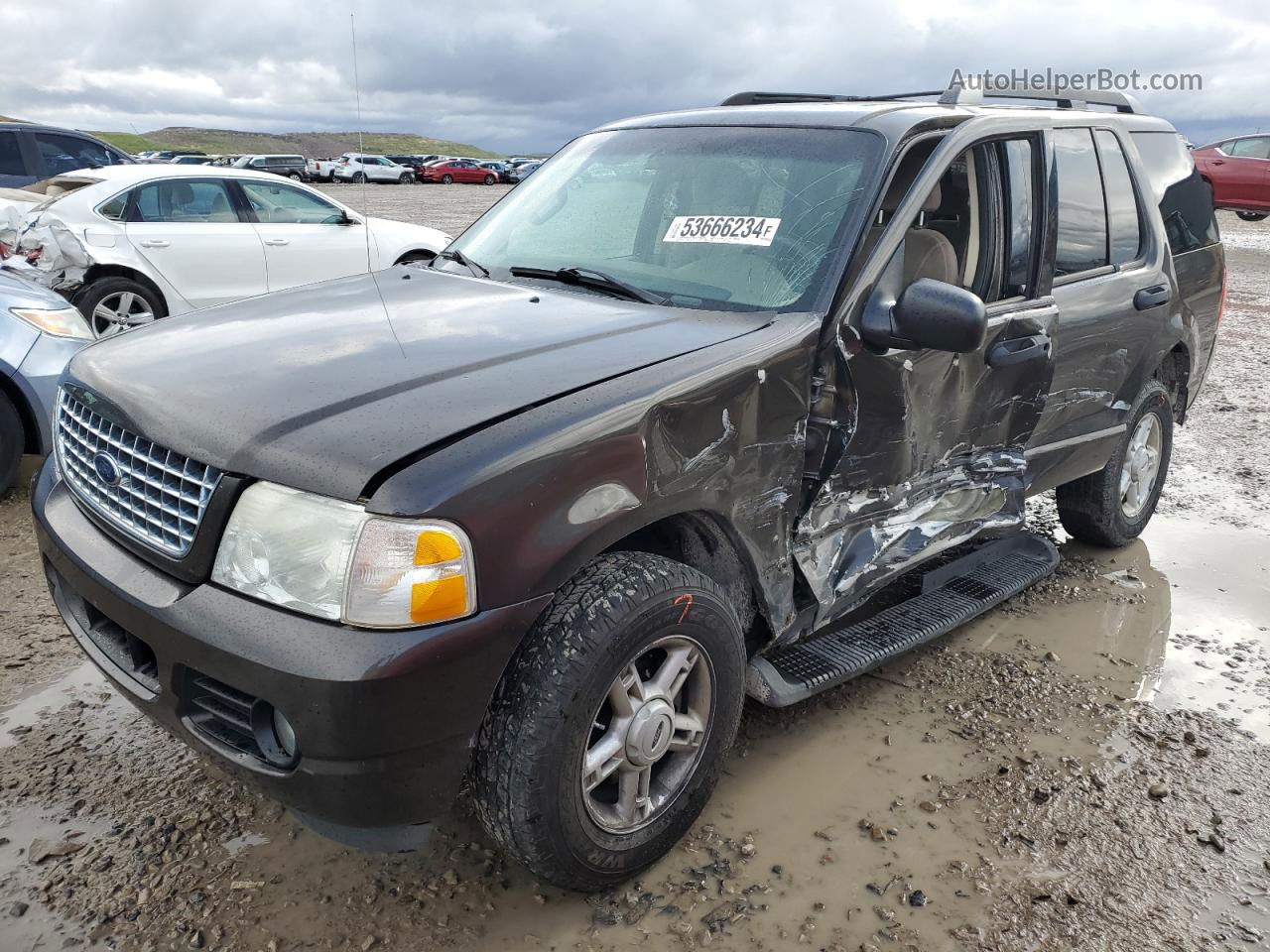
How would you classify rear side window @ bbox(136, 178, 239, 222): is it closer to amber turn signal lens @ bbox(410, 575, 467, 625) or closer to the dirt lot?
the dirt lot

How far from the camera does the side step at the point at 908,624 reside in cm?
289

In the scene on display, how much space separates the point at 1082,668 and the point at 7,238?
8058 millimetres

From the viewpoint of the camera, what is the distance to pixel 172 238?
8164mm

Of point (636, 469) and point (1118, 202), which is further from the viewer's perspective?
point (1118, 202)

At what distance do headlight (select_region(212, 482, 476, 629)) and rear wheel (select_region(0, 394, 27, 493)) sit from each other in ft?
11.8

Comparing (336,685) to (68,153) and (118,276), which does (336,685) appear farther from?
(68,153)

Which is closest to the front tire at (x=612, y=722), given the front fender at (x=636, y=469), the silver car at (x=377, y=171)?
the front fender at (x=636, y=469)

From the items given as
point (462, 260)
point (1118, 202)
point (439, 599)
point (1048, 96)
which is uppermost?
point (1048, 96)

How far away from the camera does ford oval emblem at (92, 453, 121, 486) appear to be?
7.76 feet

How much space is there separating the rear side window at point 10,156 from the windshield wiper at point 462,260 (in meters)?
10.6

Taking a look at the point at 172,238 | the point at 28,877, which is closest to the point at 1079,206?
the point at 28,877

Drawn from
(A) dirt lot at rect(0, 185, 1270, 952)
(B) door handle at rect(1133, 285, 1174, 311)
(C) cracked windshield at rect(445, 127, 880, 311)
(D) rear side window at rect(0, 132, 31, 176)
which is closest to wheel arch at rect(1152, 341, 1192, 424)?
(B) door handle at rect(1133, 285, 1174, 311)

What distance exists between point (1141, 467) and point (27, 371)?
5235mm

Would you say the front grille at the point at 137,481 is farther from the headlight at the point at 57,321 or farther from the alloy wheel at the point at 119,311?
Result: the alloy wheel at the point at 119,311
